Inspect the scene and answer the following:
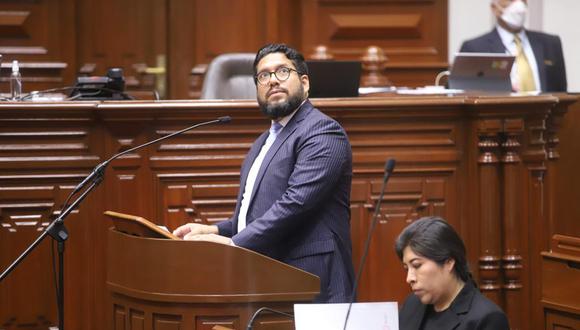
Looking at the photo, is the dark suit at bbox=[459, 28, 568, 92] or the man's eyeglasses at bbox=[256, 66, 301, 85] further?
the dark suit at bbox=[459, 28, 568, 92]

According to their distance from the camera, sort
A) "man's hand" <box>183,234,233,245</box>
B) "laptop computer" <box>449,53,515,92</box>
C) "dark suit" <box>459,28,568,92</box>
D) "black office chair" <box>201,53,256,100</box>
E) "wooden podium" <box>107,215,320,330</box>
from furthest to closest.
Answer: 1. "dark suit" <box>459,28,568,92</box>
2. "black office chair" <box>201,53,256,100</box>
3. "laptop computer" <box>449,53,515,92</box>
4. "man's hand" <box>183,234,233,245</box>
5. "wooden podium" <box>107,215,320,330</box>

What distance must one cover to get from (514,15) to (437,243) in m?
4.43

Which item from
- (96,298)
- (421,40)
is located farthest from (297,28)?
(96,298)

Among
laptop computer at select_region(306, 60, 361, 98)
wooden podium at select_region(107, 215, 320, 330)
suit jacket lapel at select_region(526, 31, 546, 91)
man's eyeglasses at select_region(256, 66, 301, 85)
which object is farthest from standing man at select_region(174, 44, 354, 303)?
suit jacket lapel at select_region(526, 31, 546, 91)

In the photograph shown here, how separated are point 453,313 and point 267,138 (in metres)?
1.37

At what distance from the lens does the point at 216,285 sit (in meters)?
3.72

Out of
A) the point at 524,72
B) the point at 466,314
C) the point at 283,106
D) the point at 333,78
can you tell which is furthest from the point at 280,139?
the point at 524,72

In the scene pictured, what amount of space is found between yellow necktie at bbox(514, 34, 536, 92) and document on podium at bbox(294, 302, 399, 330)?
426 cm

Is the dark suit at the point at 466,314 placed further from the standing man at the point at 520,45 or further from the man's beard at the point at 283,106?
the standing man at the point at 520,45

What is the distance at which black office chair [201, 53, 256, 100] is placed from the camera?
6.50m

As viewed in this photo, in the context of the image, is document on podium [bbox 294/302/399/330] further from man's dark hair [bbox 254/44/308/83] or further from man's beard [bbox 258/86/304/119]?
man's dark hair [bbox 254/44/308/83]

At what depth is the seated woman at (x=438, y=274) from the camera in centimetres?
329

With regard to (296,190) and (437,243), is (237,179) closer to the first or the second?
(296,190)

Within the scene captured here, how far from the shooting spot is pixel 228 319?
3.74 meters
